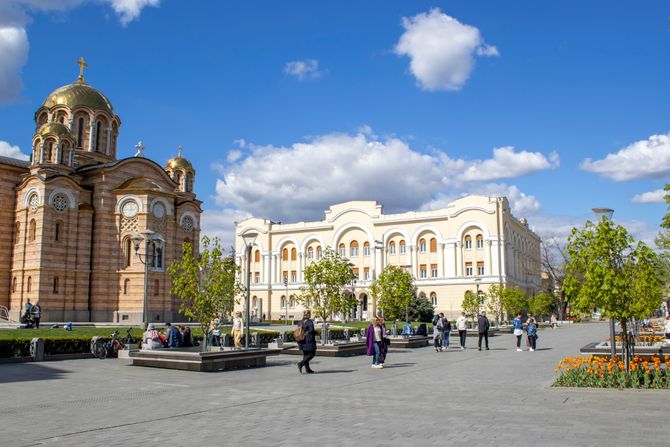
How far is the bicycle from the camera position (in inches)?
773

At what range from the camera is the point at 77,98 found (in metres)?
45.4

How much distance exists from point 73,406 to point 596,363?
33.3 feet

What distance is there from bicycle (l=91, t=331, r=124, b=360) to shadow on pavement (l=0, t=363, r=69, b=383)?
2.18 meters

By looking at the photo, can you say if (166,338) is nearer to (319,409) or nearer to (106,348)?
(106,348)

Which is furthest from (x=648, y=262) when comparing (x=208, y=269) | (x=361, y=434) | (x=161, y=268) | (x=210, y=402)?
(x=161, y=268)

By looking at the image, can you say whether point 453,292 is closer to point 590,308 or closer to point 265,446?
point 590,308

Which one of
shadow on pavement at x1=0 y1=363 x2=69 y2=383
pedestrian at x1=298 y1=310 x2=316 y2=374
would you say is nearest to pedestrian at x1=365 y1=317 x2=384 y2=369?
pedestrian at x1=298 y1=310 x2=316 y2=374

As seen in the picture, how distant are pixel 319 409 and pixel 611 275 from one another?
651 cm

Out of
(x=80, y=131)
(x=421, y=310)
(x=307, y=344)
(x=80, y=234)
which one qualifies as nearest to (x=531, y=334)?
(x=307, y=344)

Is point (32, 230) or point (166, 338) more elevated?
point (32, 230)

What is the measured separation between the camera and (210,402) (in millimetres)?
10711

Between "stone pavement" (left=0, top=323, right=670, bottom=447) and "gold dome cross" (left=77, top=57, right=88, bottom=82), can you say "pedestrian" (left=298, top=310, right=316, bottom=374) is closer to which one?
"stone pavement" (left=0, top=323, right=670, bottom=447)

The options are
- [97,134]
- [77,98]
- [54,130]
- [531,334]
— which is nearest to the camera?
[531,334]

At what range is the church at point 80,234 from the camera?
124 feet
